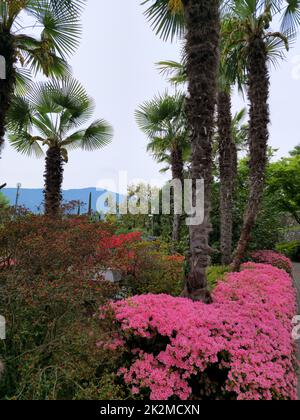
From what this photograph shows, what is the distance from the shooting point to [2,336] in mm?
3189

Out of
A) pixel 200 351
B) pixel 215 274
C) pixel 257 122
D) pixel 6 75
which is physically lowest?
pixel 200 351

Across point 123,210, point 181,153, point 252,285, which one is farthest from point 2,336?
point 123,210

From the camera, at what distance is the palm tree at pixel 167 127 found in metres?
12.8

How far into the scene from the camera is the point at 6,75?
6.95 meters

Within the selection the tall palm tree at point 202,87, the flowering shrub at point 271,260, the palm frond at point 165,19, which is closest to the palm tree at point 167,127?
the flowering shrub at point 271,260

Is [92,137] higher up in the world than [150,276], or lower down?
higher up

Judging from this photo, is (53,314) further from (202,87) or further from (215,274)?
(215,274)

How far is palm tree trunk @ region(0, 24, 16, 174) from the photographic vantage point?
22.7 feet

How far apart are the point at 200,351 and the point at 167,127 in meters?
11.4

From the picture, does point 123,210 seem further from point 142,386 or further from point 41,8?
point 142,386

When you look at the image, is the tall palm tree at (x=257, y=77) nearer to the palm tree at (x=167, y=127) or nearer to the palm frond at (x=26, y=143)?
the palm tree at (x=167, y=127)

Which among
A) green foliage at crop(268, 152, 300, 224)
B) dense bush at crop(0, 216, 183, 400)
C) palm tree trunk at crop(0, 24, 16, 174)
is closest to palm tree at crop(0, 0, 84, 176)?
palm tree trunk at crop(0, 24, 16, 174)

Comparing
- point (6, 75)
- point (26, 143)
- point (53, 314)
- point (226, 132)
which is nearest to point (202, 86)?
point (53, 314)

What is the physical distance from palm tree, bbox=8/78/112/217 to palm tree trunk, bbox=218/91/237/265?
4.04 m
